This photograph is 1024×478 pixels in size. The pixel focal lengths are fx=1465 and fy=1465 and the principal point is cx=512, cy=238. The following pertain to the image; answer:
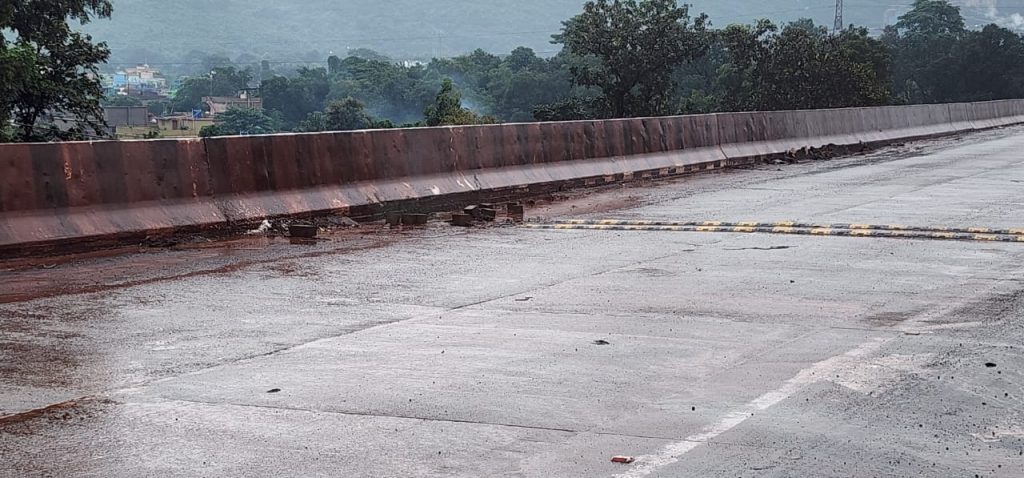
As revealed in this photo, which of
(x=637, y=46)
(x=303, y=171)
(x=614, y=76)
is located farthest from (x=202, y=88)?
(x=303, y=171)

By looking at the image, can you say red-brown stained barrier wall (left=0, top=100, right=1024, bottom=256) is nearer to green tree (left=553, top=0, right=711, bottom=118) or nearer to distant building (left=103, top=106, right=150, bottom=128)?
green tree (left=553, top=0, right=711, bottom=118)

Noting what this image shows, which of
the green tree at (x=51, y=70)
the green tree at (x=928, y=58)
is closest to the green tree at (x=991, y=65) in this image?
the green tree at (x=928, y=58)

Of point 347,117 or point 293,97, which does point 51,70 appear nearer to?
point 347,117

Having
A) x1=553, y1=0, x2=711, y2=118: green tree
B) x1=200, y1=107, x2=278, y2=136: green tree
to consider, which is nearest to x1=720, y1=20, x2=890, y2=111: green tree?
x1=553, y1=0, x2=711, y2=118: green tree

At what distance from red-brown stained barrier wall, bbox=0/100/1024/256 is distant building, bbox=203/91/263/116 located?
135470 mm

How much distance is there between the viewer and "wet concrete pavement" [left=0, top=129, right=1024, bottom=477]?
5898 mm

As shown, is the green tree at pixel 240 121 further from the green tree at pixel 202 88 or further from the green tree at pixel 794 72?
the green tree at pixel 794 72

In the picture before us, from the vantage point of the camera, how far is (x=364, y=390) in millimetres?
7129

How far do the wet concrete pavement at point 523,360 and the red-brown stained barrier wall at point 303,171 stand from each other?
2.65 ft

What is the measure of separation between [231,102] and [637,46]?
9471 cm

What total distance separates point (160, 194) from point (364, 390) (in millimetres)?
7532

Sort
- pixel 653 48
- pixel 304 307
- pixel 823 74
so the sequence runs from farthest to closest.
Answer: pixel 823 74 < pixel 653 48 < pixel 304 307

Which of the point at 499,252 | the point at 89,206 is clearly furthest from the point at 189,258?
the point at 499,252

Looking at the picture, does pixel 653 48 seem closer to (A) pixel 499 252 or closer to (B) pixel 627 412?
(A) pixel 499 252
